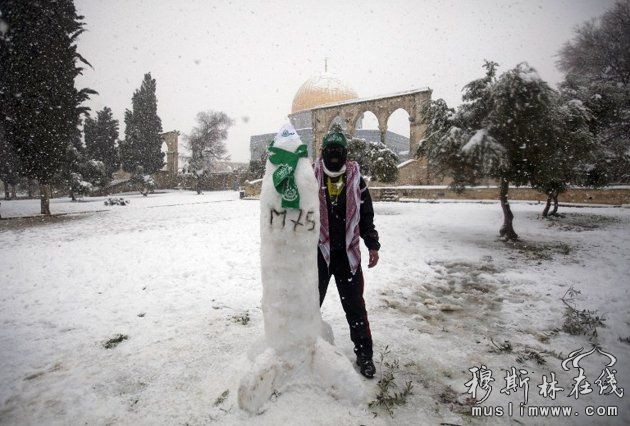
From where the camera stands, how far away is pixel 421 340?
3.25 metres

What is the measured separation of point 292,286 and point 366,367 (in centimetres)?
102

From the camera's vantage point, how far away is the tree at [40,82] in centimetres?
1257

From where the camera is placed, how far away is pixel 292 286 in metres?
2.36

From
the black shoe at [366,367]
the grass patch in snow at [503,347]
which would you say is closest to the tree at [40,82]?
the black shoe at [366,367]

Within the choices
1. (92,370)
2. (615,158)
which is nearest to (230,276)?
(92,370)

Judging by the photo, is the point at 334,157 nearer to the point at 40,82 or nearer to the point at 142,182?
the point at 40,82

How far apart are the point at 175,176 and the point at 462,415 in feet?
140

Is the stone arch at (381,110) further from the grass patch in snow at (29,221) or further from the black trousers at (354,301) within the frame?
the black trousers at (354,301)

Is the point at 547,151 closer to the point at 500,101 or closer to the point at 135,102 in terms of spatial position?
the point at 500,101

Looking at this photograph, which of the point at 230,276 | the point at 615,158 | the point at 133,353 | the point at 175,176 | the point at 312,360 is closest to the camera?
the point at 312,360

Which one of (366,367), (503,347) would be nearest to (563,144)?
(503,347)

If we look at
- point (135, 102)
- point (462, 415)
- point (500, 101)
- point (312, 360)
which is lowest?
point (462, 415)

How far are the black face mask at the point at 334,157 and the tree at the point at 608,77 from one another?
12654mm

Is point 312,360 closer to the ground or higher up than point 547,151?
closer to the ground
